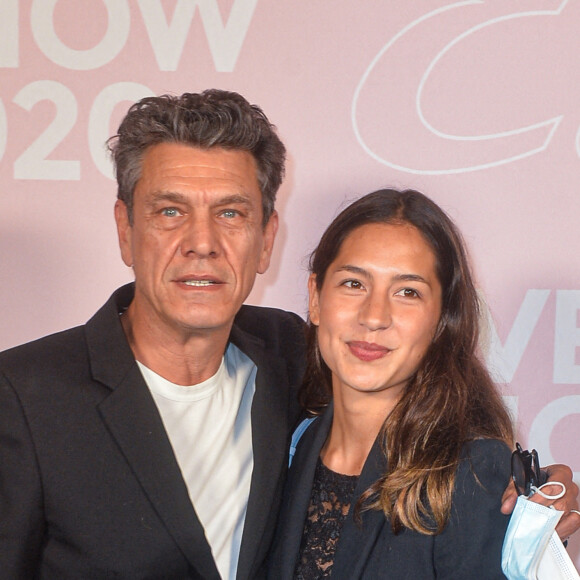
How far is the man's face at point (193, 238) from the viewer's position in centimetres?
189

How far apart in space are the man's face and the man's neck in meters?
0.01

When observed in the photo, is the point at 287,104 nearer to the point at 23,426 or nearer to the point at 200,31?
the point at 200,31

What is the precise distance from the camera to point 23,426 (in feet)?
5.48

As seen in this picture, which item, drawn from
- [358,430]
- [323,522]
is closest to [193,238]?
[358,430]

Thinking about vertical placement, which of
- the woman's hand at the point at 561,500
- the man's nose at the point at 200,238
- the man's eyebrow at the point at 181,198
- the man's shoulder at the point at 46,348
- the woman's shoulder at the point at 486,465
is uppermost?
the man's eyebrow at the point at 181,198

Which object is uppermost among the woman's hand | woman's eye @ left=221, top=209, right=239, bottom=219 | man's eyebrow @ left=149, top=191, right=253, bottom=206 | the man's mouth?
man's eyebrow @ left=149, top=191, right=253, bottom=206

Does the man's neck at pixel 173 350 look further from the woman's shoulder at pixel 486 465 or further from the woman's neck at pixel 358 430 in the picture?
the woman's shoulder at pixel 486 465

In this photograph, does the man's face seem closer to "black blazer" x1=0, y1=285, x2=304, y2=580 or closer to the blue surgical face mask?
"black blazer" x1=0, y1=285, x2=304, y2=580

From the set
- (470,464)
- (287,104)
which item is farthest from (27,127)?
(470,464)

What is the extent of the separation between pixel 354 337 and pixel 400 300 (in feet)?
0.43

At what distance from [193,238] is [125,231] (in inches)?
9.7

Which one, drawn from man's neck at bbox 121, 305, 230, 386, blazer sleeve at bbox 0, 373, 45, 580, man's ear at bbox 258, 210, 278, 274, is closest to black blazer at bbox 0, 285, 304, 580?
blazer sleeve at bbox 0, 373, 45, 580

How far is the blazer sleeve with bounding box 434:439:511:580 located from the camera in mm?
1645

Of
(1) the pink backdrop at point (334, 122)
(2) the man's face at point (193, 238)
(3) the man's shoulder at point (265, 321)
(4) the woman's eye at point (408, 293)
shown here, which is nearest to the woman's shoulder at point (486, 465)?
(4) the woman's eye at point (408, 293)
